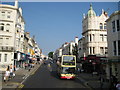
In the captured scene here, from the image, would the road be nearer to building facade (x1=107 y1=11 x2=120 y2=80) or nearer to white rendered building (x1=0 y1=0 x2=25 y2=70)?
building facade (x1=107 y1=11 x2=120 y2=80)

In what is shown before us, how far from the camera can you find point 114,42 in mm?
22594

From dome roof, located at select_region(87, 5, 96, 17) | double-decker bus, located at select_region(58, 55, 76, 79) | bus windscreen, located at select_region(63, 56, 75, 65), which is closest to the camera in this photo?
double-decker bus, located at select_region(58, 55, 76, 79)

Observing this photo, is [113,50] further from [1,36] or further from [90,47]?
[1,36]

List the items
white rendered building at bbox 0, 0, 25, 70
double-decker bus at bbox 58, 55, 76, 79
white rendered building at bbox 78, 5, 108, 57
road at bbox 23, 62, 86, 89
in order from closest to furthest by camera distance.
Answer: road at bbox 23, 62, 86, 89
double-decker bus at bbox 58, 55, 76, 79
white rendered building at bbox 0, 0, 25, 70
white rendered building at bbox 78, 5, 108, 57

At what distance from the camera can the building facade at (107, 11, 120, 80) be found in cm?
2136

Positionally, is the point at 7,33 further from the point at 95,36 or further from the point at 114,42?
the point at 114,42

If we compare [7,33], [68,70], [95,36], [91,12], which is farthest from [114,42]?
[7,33]

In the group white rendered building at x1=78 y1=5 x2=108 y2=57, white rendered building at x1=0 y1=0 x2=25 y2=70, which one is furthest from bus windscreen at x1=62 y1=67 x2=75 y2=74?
white rendered building at x1=78 y1=5 x2=108 y2=57

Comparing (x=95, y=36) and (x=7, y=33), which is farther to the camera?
(x=95, y=36)

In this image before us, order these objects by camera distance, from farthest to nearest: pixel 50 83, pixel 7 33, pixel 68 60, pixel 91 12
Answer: pixel 91 12 → pixel 7 33 → pixel 68 60 → pixel 50 83

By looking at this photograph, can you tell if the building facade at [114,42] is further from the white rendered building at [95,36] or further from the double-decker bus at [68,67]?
the white rendered building at [95,36]

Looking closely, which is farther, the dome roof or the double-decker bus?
the dome roof

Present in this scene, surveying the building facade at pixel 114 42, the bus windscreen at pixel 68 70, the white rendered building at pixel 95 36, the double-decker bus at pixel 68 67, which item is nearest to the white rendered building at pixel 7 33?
the double-decker bus at pixel 68 67

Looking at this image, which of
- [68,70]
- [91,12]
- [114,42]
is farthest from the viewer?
[91,12]
